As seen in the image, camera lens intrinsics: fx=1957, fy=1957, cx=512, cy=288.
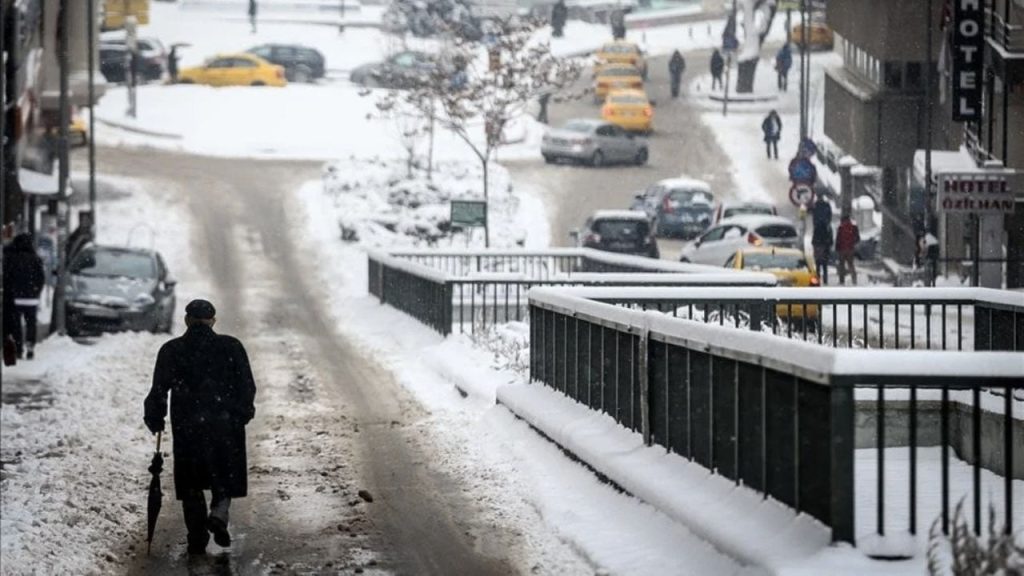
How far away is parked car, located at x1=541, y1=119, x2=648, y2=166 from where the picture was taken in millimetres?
59344

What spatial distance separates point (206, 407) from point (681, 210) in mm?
39170

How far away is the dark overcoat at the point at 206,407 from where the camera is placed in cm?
A: 1216

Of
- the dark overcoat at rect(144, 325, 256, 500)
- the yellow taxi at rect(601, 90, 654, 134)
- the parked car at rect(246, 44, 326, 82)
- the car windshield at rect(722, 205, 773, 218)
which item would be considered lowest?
the dark overcoat at rect(144, 325, 256, 500)

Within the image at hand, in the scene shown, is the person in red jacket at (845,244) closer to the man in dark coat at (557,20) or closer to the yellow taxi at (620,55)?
the yellow taxi at (620,55)

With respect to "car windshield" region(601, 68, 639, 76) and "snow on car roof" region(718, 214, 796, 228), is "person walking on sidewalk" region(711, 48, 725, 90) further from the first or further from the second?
"snow on car roof" region(718, 214, 796, 228)

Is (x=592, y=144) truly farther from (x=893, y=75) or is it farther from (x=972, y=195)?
(x=972, y=195)

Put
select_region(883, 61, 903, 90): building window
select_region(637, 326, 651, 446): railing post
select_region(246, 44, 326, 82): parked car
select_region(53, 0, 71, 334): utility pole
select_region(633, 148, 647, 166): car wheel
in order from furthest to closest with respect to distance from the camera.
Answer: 1. select_region(246, 44, 326, 82): parked car
2. select_region(633, 148, 647, 166): car wheel
3. select_region(883, 61, 903, 90): building window
4. select_region(53, 0, 71, 334): utility pole
5. select_region(637, 326, 651, 446): railing post

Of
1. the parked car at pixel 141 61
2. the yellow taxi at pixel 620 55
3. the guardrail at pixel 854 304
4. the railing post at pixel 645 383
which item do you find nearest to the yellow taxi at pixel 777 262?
the guardrail at pixel 854 304

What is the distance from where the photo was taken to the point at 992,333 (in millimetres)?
14977

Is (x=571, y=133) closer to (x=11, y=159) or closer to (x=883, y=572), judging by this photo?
(x=11, y=159)

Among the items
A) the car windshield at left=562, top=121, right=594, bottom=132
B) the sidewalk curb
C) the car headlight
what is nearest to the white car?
the car headlight

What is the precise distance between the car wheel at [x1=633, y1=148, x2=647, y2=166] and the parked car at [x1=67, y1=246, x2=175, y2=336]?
97.0 ft

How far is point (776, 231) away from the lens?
42750mm

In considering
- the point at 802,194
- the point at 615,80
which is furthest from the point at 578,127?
Answer: the point at 802,194
